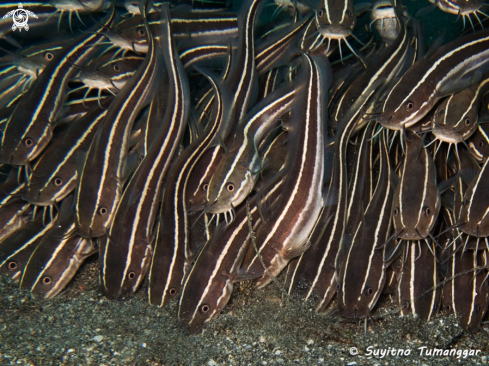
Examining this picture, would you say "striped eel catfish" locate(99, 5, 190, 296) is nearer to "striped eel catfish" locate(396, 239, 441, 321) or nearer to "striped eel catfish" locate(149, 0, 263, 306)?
"striped eel catfish" locate(149, 0, 263, 306)

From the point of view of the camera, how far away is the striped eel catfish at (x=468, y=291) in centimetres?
334

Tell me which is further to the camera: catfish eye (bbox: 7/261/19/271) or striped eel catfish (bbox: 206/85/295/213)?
catfish eye (bbox: 7/261/19/271)

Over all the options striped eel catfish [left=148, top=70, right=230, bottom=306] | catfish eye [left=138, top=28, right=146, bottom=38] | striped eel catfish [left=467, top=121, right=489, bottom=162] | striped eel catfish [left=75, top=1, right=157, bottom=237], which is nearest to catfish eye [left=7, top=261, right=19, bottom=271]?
striped eel catfish [left=75, top=1, right=157, bottom=237]

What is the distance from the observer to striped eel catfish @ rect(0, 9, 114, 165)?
13.9 ft

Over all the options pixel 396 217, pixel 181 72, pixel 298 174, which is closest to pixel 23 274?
pixel 181 72

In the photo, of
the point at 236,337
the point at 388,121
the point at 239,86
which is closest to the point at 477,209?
the point at 388,121

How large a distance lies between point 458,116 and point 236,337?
2.65m

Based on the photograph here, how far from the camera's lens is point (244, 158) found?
3.68 m

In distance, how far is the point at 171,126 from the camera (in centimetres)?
402

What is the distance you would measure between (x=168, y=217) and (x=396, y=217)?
7.11 ft

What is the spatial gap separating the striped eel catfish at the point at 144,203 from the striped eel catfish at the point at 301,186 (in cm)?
114

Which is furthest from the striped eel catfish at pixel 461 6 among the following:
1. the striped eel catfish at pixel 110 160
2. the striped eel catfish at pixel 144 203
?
the striped eel catfish at pixel 110 160

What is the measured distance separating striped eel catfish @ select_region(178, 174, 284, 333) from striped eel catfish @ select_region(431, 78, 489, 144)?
168cm

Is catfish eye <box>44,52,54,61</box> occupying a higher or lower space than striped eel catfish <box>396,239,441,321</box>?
higher
